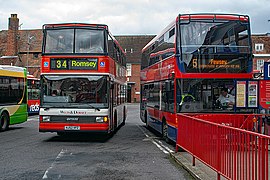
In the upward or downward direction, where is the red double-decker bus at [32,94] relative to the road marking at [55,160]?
upward

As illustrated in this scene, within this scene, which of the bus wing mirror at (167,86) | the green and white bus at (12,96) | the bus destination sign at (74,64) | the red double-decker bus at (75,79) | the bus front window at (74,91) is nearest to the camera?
the bus wing mirror at (167,86)

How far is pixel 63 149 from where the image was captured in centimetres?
1272

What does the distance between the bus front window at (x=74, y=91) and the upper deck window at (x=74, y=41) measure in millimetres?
966

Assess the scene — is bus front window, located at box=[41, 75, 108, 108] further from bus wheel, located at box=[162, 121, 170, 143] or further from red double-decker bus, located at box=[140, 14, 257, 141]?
red double-decker bus, located at box=[140, 14, 257, 141]

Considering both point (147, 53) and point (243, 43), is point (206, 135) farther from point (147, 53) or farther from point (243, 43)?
point (147, 53)

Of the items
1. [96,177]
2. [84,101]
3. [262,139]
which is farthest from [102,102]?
[262,139]

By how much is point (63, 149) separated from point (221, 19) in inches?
249

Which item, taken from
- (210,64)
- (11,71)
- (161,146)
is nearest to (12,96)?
(11,71)

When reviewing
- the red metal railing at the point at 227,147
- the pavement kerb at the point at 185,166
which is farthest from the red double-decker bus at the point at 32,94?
the red metal railing at the point at 227,147

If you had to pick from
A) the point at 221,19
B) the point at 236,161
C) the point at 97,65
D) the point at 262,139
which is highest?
the point at 221,19

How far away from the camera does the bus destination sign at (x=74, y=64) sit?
14156mm

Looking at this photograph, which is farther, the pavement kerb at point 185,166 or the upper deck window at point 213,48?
the upper deck window at point 213,48

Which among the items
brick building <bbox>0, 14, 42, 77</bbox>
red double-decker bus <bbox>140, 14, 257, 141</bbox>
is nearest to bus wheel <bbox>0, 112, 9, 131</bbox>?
red double-decker bus <bbox>140, 14, 257, 141</bbox>

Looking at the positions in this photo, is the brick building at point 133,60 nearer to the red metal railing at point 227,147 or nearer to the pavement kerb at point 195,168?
the pavement kerb at point 195,168
